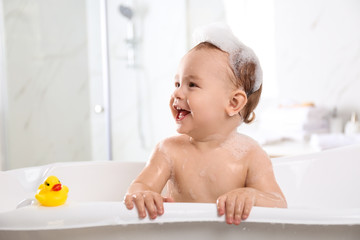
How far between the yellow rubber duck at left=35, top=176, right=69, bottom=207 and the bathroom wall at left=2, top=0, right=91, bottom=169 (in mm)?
1473

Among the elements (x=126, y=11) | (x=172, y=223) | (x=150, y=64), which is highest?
(x=126, y=11)

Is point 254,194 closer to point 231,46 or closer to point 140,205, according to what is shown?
point 140,205

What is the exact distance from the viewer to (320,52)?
242cm

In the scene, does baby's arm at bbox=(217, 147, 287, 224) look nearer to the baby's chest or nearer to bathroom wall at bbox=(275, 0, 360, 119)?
the baby's chest

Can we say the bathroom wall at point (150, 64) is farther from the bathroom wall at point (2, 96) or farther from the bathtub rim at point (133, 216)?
the bathtub rim at point (133, 216)

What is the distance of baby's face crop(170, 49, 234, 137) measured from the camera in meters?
1.10

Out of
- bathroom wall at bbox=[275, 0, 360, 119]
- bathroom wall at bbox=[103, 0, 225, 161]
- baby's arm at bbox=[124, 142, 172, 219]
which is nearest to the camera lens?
baby's arm at bbox=[124, 142, 172, 219]

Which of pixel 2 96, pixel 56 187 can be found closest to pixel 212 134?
pixel 56 187

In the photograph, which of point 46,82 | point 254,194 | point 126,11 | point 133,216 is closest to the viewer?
point 133,216

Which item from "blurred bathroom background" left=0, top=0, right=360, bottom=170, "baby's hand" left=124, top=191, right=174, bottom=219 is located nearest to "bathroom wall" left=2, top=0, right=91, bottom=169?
"blurred bathroom background" left=0, top=0, right=360, bottom=170

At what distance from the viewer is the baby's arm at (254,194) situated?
0.81m

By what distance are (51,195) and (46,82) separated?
164cm

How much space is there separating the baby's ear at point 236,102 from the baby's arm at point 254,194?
0.13m

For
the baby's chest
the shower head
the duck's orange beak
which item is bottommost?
the baby's chest
